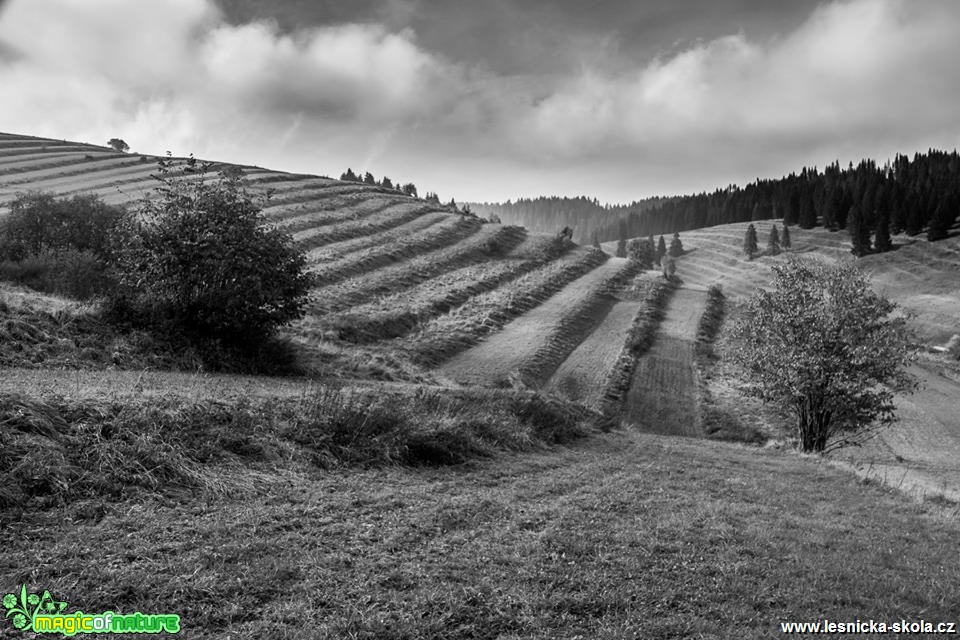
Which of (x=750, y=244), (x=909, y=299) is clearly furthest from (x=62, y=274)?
(x=750, y=244)

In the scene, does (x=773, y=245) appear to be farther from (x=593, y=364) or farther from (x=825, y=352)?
(x=825, y=352)

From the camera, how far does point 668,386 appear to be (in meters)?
40.6

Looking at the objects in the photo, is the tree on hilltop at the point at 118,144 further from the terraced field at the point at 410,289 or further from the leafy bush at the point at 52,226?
the leafy bush at the point at 52,226

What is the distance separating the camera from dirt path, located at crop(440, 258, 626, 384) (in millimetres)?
35625

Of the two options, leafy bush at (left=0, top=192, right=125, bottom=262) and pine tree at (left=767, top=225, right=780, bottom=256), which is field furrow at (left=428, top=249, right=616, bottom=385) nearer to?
leafy bush at (left=0, top=192, right=125, bottom=262)

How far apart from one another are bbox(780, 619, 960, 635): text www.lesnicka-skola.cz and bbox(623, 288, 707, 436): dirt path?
86.8ft

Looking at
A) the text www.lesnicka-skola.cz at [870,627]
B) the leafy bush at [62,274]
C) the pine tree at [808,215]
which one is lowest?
the text www.lesnicka-skola.cz at [870,627]

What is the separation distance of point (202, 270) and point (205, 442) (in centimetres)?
1352

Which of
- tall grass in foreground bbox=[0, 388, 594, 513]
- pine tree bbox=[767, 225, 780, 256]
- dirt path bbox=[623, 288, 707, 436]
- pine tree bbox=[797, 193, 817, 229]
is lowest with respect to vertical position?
dirt path bbox=[623, 288, 707, 436]

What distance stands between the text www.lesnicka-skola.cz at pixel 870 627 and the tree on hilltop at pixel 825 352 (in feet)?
71.7

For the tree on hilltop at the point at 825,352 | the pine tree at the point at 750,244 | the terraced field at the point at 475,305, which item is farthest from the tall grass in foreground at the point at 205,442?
the pine tree at the point at 750,244

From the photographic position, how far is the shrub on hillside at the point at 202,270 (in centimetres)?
2072

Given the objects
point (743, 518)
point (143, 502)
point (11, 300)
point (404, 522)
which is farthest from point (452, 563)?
point (11, 300)

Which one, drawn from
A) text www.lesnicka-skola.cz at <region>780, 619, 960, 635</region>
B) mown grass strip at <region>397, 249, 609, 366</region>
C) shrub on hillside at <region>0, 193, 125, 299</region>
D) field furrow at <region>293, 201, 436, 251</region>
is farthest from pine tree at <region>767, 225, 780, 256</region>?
text www.lesnicka-skola.cz at <region>780, 619, 960, 635</region>
